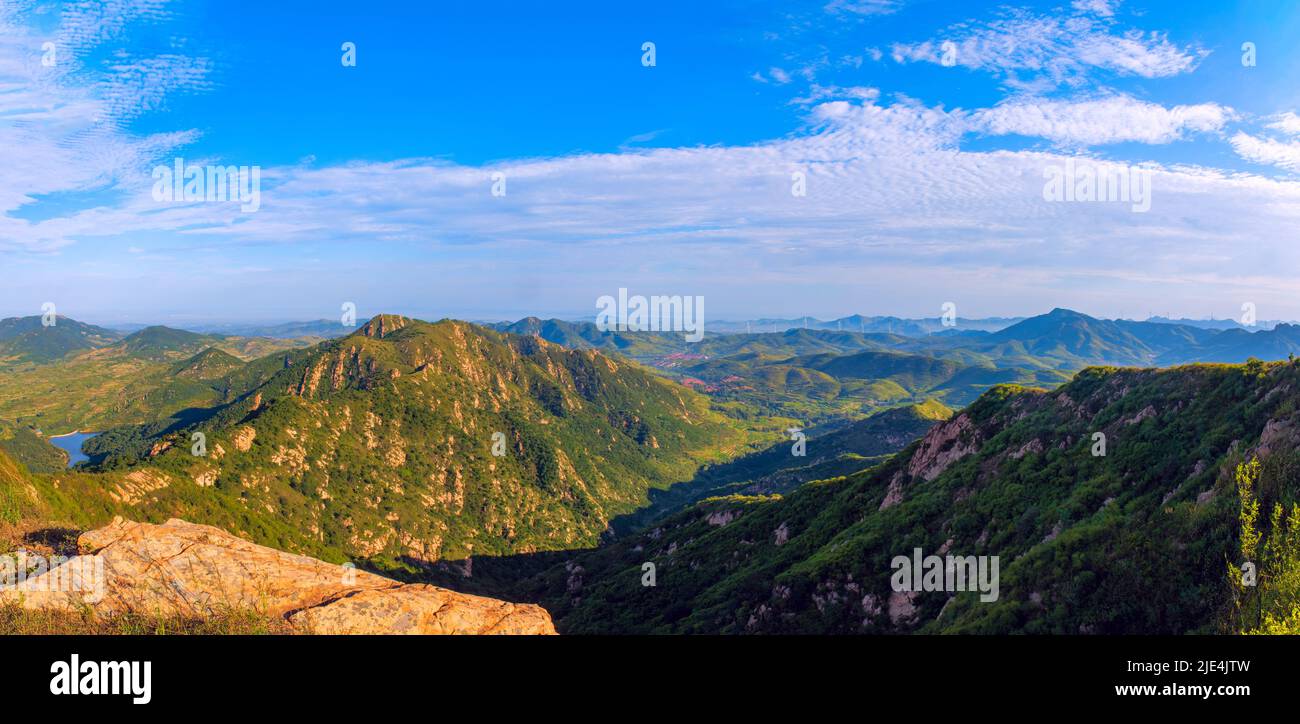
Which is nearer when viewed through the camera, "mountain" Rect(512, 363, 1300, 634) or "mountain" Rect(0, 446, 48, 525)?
"mountain" Rect(512, 363, 1300, 634)

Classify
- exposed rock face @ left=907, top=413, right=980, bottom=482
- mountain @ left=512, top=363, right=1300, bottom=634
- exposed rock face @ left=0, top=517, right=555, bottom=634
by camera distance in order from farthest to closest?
1. exposed rock face @ left=907, top=413, right=980, bottom=482
2. mountain @ left=512, top=363, right=1300, bottom=634
3. exposed rock face @ left=0, top=517, right=555, bottom=634

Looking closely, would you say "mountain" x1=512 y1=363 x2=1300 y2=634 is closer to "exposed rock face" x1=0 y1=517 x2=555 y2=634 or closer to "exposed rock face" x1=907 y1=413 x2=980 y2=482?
"exposed rock face" x1=907 y1=413 x2=980 y2=482
